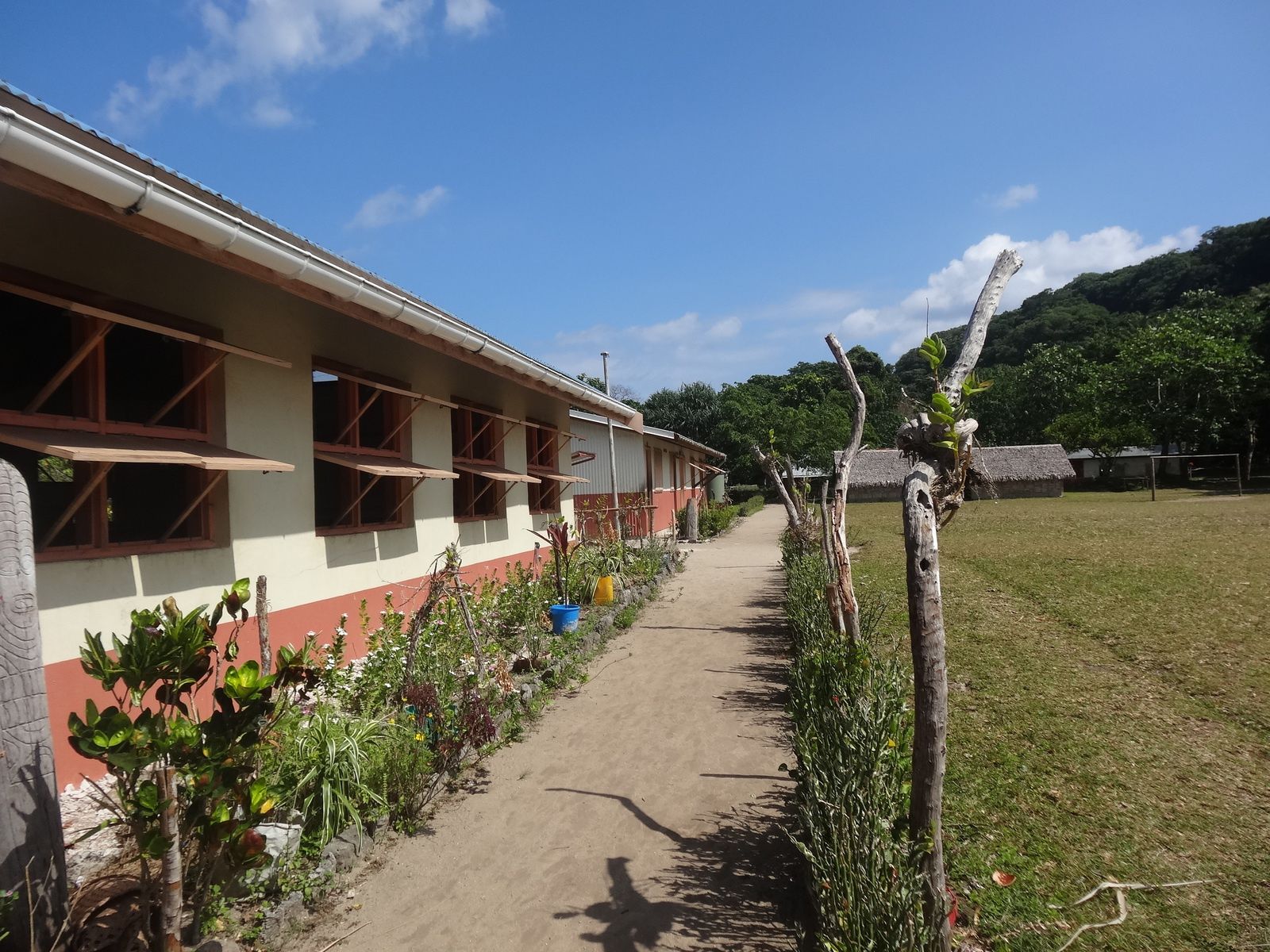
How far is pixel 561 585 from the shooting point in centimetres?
978

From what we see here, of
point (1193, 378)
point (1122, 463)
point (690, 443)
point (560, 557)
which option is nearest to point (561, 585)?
point (560, 557)

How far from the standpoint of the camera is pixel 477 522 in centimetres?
925

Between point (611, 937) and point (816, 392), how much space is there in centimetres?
5951

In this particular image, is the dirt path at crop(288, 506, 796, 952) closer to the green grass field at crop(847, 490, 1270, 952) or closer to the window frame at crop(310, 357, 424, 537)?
the green grass field at crop(847, 490, 1270, 952)

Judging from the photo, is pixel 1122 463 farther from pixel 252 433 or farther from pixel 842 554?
pixel 252 433

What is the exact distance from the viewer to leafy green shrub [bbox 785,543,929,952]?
2576 millimetres

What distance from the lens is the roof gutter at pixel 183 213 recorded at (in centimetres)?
276

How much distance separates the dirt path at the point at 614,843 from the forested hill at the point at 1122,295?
47.3 meters

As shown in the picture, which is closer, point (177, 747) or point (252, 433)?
point (177, 747)

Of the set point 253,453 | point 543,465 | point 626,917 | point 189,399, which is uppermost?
point 189,399

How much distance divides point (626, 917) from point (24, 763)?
2430mm

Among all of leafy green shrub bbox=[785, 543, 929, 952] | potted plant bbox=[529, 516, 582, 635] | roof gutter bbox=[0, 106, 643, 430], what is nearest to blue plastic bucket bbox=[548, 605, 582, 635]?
potted plant bbox=[529, 516, 582, 635]

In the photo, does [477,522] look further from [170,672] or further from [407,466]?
[170,672]

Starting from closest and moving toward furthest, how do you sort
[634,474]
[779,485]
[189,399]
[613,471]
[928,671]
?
[928,671] → [189,399] → [779,485] → [613,471] → [634,474]
